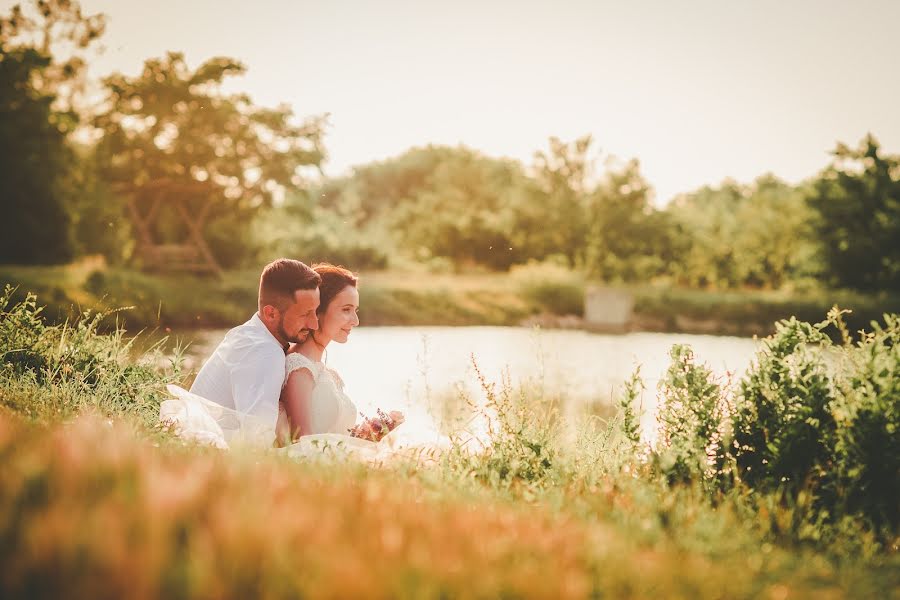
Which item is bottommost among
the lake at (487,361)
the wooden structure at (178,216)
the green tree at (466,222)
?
the lake at (487,361)

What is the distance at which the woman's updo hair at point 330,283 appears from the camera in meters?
5.03

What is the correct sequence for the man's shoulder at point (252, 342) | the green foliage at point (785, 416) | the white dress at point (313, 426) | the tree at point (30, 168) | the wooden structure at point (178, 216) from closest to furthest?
the white dress at point (313, 426), the green foliage at point (785, 416), the man's shoulder at point (252, 342), the tree at point (30, 168), the wooden structure at point (178, 216)

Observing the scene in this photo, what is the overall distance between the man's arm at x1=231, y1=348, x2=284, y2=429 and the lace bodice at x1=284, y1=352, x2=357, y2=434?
273 mm

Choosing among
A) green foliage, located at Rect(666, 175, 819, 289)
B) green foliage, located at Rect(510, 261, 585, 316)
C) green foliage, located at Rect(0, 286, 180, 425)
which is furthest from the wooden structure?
green foliage, located at Rect(666, 175, 819, 289)

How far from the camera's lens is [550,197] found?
133ft

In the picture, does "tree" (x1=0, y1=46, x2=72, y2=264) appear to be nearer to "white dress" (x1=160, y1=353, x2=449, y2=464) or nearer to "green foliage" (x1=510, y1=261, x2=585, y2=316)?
"green foliage" (x1=510, y1=261, x2=585, y2=316)

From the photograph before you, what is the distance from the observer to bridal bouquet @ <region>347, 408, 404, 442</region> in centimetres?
485

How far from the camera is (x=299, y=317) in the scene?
187 inches

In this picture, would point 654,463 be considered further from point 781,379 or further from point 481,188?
point 481,188

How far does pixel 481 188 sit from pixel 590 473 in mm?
44992

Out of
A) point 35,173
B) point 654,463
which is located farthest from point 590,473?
point 35,173

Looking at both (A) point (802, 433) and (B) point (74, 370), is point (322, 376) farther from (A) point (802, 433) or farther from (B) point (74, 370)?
(A) point (802, 433)

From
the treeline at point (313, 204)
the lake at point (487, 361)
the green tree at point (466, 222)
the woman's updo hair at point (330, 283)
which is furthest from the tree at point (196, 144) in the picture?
the woman's updo hair at point (330, 283)

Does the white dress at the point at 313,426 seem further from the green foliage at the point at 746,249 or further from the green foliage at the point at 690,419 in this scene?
the green foliage at the point at 746,249
